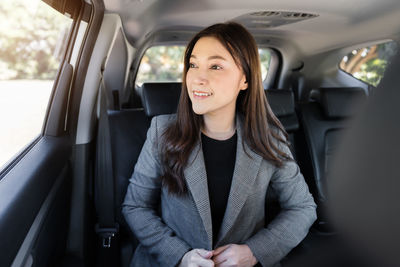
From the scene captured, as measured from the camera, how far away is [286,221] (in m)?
1.32

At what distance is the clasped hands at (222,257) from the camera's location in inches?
44.6

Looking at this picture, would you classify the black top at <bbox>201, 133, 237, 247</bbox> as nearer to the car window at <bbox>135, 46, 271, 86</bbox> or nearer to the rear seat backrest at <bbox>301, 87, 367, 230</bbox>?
the rear seat backrest at <bbox>301, 87, 367, 230</bbox>

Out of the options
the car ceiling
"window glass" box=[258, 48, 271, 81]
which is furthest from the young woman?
"window glass" box=[258, 48, 271, 81]

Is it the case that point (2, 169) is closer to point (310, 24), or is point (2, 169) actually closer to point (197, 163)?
point (197, 163)

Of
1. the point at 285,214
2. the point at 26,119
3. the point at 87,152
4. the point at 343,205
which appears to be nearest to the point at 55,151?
the point at 26,119

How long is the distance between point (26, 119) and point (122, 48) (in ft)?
3.43

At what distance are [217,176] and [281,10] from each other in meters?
1.40

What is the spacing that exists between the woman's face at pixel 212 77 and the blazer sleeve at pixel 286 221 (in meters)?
0.38

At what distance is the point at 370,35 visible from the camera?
2631 millimetres

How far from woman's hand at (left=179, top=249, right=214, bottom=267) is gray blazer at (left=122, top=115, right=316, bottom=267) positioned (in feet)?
0.16

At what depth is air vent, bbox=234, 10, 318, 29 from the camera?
2.28m

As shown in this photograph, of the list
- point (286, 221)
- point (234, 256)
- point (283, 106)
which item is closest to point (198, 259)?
point (234, 256)

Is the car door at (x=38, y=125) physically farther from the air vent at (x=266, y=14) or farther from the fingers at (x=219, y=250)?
the air vent at (x=266, y=14)

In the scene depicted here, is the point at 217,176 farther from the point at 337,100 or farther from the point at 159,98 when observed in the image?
the point at 337,100
